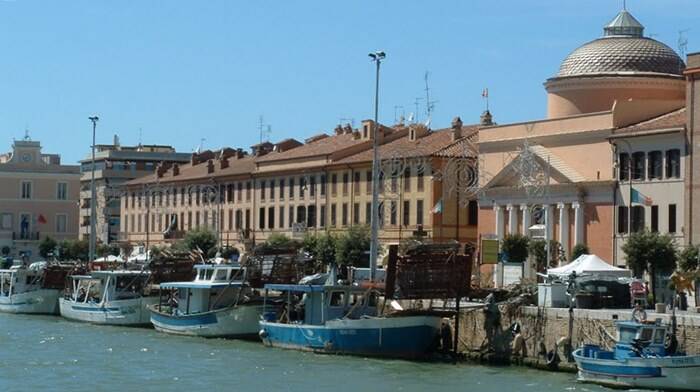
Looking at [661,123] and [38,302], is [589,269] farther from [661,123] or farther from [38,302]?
[38,302]

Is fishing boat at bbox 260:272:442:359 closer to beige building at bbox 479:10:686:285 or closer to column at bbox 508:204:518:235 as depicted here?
beige building at bbox 479:10:686:285

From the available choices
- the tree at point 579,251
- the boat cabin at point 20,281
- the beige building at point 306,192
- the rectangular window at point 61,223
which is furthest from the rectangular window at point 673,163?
the rectangular window at point 61,223

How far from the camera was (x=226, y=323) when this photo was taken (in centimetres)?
6762

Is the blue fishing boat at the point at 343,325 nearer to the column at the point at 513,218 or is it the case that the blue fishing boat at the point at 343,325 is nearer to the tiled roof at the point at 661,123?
the tiled roof at the point at 661,123

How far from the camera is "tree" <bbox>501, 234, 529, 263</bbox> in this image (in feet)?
258

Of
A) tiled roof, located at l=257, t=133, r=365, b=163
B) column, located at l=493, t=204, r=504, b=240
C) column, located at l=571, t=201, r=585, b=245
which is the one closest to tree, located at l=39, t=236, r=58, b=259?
tiled roof, located at l=257, t=133, r=365, b=163

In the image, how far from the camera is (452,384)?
160ft

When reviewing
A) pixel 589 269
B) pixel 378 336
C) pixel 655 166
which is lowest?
pixel 378 336

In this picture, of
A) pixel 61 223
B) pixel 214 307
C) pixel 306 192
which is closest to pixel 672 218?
pixel 214 307

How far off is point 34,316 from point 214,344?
26520 mm

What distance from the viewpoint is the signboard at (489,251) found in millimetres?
74562

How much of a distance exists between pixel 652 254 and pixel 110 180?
81.7m

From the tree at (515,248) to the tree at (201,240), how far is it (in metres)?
32.1

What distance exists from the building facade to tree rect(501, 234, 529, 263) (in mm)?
63220
